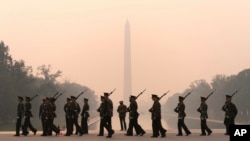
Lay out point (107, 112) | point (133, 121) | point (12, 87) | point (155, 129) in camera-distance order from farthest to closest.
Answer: point (12, 87), point (133, 121), point (107, 112), point (155, 129)

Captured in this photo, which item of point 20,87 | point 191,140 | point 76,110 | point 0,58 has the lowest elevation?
point 191,140

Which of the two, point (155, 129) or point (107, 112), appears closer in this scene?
point (155, 129)

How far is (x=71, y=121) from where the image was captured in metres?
19.9

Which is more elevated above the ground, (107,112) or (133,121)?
(107,112)

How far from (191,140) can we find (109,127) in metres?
3.68

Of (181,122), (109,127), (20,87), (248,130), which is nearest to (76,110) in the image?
(109,127)

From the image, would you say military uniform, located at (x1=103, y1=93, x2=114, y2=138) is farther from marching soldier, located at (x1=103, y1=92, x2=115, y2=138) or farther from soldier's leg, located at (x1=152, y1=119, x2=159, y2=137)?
soldier's leg, located at (x1=152, y1=119, x2=159, y2=137)

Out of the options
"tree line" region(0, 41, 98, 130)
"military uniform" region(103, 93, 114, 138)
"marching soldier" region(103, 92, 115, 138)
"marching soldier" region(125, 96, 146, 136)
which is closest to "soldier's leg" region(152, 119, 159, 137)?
"marching soldier" region(125, 96, 146, 136)

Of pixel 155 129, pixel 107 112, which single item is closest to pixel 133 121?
pixel 155 129

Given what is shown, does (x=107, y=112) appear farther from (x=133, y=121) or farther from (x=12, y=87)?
(x=12, y=87)

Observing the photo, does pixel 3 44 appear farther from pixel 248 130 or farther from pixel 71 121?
pixel 248 130

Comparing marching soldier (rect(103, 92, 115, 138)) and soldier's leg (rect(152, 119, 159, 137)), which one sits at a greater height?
marching soldier (rect(103, 92, 115, 138))

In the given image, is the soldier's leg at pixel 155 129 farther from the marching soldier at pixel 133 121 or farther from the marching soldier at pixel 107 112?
the marching soldier at pixel 107 112

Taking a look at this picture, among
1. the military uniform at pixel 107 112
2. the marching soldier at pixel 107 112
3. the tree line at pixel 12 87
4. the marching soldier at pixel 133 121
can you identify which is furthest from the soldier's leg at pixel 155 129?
the tree line at pixel 12 87
